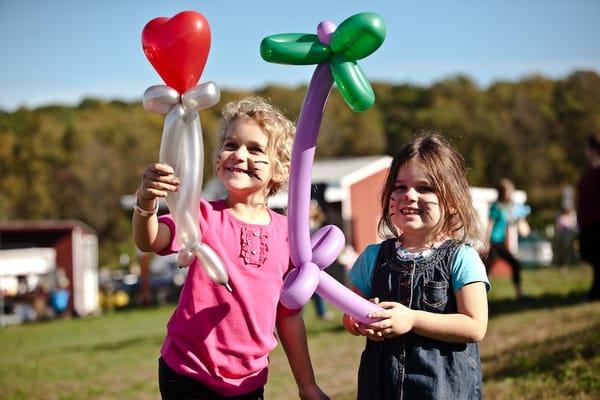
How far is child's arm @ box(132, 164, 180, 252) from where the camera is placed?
2.41 metres

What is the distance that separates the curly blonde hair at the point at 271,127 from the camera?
284 cm

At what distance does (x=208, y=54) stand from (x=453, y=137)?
99 centimetres

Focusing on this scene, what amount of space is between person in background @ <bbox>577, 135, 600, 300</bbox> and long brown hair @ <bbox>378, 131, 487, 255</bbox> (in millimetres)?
6410

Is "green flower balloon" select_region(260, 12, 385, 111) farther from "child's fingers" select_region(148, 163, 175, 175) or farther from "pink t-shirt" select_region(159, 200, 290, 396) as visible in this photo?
"pink t-shirt" select_region(159, 200, 290, 396)

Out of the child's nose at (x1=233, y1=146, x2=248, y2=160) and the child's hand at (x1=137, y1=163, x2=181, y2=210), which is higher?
the child's nose at (x1=233, y1=146, x2=248, y2=160)

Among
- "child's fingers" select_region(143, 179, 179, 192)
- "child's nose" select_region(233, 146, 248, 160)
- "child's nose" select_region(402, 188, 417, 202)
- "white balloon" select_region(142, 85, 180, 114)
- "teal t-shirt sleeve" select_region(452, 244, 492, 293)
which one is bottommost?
"teal t-shirt sleeve" select_region(452, 244, 492, 293)

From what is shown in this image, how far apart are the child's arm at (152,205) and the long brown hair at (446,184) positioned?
0.76 m

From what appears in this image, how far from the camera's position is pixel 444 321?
8.00 feet

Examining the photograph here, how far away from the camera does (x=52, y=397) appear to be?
6004 millimetres

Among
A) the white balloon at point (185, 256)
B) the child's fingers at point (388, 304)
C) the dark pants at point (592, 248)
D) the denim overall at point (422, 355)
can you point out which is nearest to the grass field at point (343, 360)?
the dark pants at point (592, 248)

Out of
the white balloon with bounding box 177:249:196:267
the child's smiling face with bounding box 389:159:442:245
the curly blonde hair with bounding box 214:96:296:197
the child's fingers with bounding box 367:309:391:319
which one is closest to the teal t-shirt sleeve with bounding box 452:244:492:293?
the child's smiling face with bounding box 389:159:442:245

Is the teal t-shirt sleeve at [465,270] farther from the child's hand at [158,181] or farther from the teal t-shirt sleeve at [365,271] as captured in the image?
the child's hand at [158,181]

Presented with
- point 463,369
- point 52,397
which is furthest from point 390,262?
point 52,397

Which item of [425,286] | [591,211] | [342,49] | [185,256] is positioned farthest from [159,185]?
[591,211]
